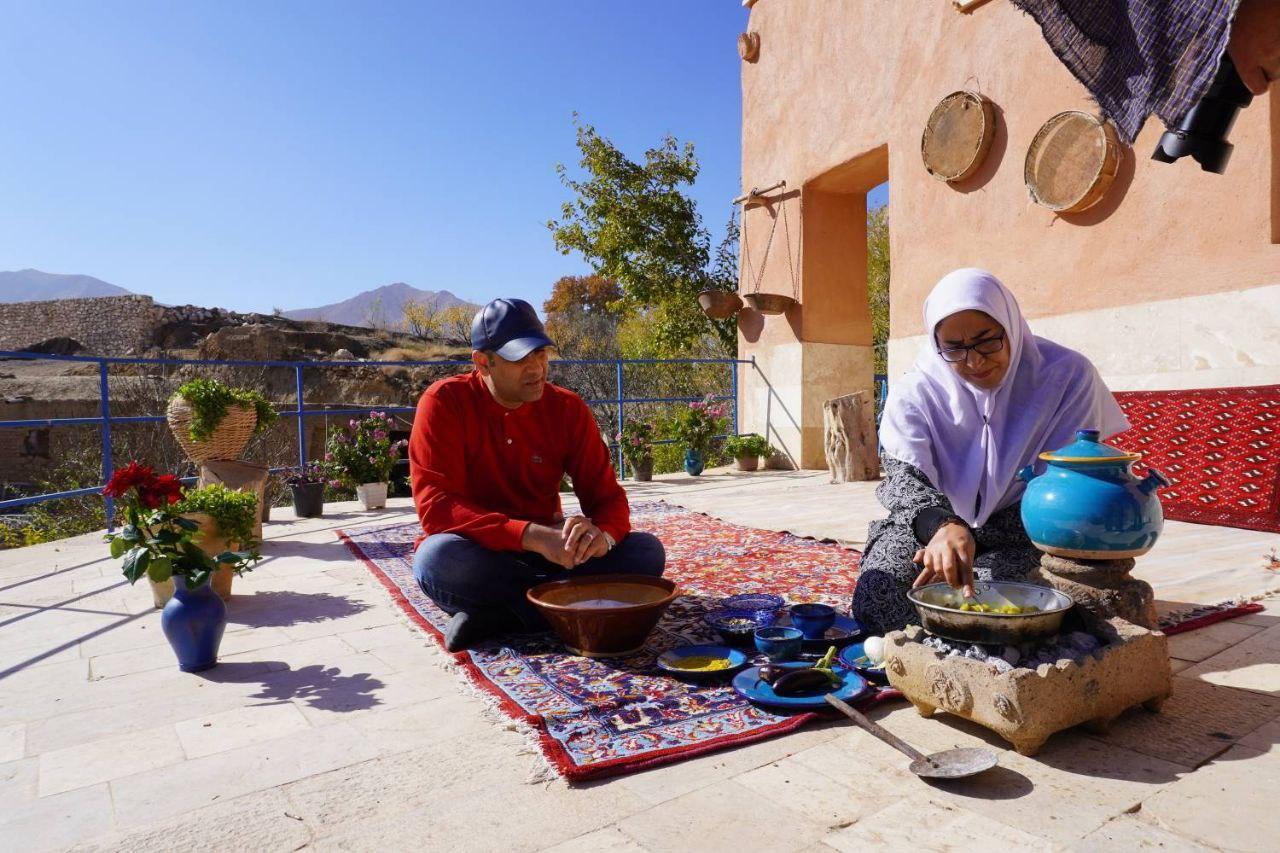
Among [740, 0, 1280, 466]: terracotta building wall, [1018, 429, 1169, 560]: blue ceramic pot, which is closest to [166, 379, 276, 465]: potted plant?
[1018, 429, 1169, 560]: blue ceramic pot

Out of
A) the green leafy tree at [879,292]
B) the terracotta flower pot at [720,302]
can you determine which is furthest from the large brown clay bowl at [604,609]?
the green leafy tree at [879,292]

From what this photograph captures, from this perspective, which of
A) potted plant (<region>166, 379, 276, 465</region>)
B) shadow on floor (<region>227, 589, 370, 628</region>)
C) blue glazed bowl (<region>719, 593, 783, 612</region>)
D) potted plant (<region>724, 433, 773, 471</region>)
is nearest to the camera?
blue glazed bowl (<region>719, 593, 783, 612</region>)

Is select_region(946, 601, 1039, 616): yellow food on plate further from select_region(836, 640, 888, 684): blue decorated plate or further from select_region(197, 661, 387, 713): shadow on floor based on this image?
select_region(197, 661, 387, 713): shadow on floor

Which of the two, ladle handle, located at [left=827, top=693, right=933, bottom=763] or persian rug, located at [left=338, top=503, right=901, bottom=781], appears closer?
ladle handle, located at [left=827, top=693, right=933, bottom=763]

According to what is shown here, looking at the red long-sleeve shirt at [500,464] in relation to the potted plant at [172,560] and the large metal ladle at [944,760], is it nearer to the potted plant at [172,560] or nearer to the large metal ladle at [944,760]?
the potted plant at [172,560]

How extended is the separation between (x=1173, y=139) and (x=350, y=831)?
172cm

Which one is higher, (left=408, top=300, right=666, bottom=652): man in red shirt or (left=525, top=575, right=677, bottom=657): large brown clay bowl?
(left=408, top=300, right=666, bottom=652): man in red shirt

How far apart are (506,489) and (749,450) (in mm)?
5332

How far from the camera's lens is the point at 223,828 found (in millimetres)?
1275

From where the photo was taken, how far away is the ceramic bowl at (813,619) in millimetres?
2066

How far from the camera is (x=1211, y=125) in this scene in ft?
4.07

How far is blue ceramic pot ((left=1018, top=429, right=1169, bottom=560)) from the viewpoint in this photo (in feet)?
5.36

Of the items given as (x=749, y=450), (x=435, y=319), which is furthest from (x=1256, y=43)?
(x=435, y=319)

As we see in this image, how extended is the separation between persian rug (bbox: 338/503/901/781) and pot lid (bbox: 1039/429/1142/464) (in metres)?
0.63
